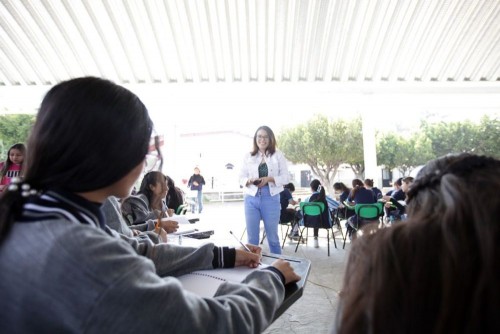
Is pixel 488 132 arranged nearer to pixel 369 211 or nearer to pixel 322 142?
pixel 322 142

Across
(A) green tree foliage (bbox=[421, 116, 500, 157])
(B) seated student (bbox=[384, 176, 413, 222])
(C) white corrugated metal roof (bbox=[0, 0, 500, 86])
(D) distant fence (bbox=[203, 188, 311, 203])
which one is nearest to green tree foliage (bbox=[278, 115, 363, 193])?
(D) distant fence (bbox=[203, 188, 311, 203])

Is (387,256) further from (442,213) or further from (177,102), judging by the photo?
(177,102)

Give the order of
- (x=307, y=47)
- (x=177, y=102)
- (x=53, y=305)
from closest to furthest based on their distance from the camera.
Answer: (x=53, y=305), (x=307, y=47), (x=177, y=102)

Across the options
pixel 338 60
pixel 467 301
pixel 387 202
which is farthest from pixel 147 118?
pixel 387 202

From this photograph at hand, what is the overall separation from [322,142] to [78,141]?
47.5ft

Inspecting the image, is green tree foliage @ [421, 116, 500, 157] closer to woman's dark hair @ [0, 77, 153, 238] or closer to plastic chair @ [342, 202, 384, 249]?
plastic chair @ [342, 202, 384, 249]

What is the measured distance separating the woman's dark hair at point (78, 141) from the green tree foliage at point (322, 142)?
47.0 feet

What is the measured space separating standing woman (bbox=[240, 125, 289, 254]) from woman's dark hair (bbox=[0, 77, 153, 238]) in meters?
2.44

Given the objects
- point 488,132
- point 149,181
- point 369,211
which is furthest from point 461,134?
point 149,181

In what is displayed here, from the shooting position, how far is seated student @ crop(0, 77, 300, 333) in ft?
1.63

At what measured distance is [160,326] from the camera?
0.53 m

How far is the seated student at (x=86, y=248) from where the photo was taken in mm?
498

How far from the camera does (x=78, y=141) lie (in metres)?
0.61

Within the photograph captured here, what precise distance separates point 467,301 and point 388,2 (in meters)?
4.36
